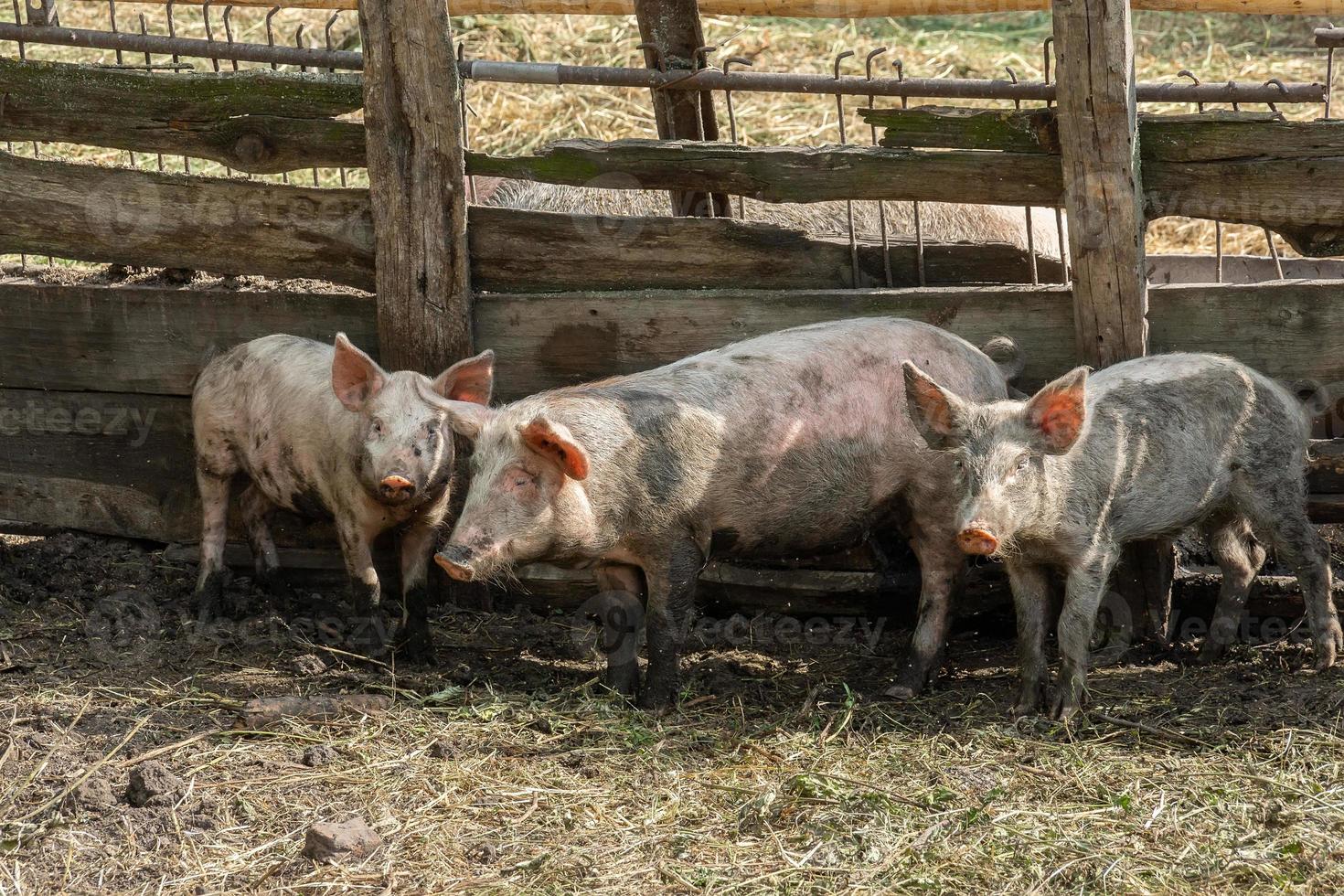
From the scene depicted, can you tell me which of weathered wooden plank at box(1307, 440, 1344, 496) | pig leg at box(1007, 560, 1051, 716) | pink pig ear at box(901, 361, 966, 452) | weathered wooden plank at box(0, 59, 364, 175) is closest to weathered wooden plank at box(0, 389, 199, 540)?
weathered wooden plank at box(0, 59, 364, 175)

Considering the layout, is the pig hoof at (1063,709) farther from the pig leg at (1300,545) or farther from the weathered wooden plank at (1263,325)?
the weathered wooden plank at (1263,325)

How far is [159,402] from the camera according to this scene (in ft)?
22.0

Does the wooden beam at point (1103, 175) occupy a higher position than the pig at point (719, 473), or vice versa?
the wooden beam at point (1103, 175)

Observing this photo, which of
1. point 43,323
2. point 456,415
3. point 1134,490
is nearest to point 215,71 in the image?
point 43,323

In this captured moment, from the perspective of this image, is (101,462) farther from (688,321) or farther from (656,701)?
(656,701)

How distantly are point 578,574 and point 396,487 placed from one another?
1247mm

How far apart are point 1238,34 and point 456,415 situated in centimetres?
899

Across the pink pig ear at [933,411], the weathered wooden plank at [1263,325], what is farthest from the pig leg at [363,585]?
the weathered wooden plank at [1263,325]

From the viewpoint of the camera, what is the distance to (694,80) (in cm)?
628

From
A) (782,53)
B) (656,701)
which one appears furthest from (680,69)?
(782,53)

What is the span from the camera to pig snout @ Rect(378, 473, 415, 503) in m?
5.32

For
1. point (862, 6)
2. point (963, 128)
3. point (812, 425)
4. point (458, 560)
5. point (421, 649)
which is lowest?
point (421, 649)

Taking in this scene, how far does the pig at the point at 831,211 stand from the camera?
8039 mm

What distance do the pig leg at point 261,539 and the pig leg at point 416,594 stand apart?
2.94 feet
